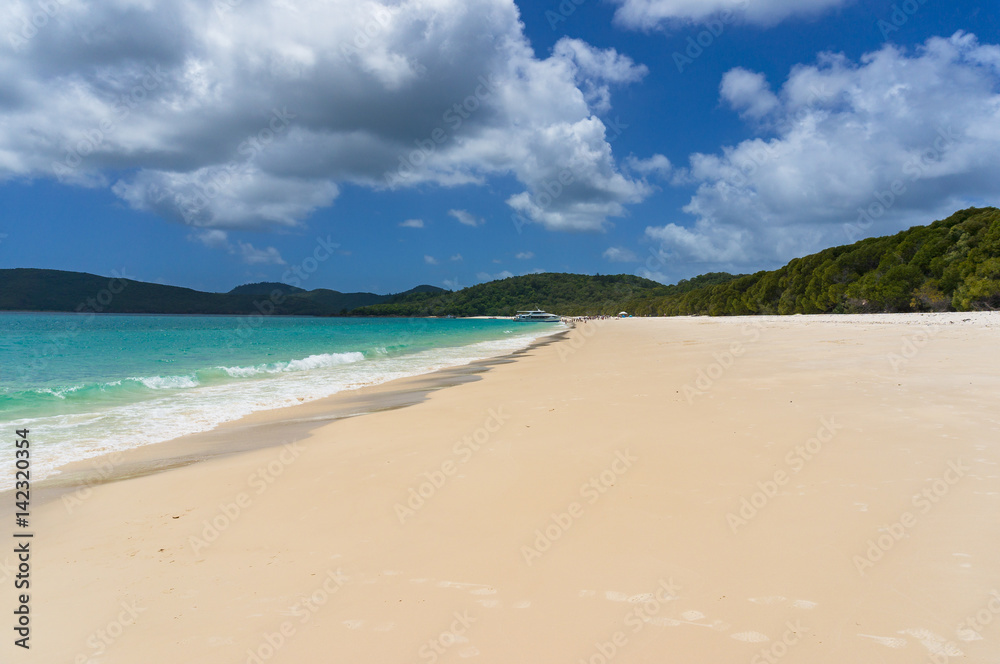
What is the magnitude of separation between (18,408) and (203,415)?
5543mm

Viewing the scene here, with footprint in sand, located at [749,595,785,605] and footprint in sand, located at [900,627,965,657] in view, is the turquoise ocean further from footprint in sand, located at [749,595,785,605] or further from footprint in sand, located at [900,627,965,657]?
footprint in sand, located at [900,627,965,657]

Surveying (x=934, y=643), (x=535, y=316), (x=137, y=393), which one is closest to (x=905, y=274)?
(x=934, y=643)

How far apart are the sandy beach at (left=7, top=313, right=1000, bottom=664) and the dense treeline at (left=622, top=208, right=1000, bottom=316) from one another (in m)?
41.4

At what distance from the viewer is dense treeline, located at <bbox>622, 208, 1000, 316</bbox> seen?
35491 millimetres

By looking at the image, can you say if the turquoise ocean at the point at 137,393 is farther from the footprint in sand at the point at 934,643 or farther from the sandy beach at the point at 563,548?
the footprint in sand at the point at 934,643

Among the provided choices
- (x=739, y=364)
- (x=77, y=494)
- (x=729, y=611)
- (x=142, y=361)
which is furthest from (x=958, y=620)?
(x=142, y=361)

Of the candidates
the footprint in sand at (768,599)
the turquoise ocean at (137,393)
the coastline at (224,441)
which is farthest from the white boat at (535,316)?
the footprint in sand at (768,599)

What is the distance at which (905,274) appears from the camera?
4238 centimetres

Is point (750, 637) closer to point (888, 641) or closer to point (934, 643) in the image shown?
point (888, 641)

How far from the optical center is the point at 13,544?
4.55 metres

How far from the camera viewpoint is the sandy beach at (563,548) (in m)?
2.69

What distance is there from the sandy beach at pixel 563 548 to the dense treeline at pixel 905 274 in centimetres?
4141

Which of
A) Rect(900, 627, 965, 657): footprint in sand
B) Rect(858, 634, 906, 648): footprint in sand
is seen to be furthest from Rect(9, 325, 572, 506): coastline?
Rect(900, 627, 965, 657): footprint in sand

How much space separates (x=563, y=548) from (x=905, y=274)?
5409 centimetres
